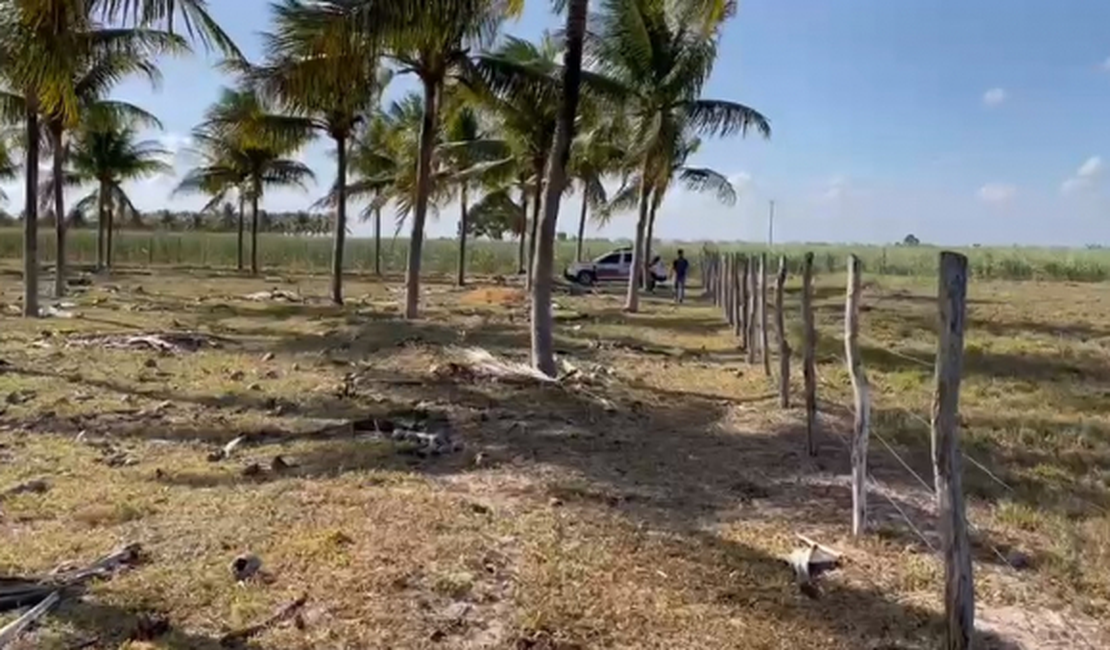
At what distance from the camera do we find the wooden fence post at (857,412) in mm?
5910

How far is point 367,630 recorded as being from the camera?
4348mm

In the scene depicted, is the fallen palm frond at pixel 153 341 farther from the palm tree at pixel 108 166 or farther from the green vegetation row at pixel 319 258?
the green vegetation row at pixel 319 258

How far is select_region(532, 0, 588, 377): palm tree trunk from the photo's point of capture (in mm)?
10820

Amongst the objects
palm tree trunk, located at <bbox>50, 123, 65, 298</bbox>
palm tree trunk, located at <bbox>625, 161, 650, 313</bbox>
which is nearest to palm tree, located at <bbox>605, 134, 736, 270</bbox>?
palm tree trunk, located at <bbox>625, 161, 650, 313</bbox>

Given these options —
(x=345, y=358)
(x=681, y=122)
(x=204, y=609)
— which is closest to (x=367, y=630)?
(x=204, y=609)

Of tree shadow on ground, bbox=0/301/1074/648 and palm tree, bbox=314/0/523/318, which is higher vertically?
palm tree, bbox=314/0/523/318

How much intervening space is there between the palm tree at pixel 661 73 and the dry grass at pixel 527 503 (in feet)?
24.7

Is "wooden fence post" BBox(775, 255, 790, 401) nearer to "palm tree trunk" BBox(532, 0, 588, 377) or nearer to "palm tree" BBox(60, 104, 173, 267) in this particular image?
"palm tree trunk" BBox(532, 0, 588, 377)

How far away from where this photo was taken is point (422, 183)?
17.3m

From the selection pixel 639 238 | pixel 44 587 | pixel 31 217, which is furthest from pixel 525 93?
pixel 44 587

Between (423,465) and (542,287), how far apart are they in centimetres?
416

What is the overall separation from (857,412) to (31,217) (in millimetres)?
14599

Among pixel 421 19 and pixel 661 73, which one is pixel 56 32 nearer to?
pixel 421 19

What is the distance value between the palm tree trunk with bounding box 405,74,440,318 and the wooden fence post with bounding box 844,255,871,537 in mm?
11421
